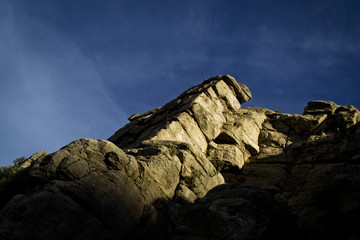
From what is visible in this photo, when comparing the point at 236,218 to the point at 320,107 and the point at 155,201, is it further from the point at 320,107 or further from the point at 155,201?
the point at 320,107

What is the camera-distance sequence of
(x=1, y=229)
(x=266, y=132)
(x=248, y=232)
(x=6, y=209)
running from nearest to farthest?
(x=1, y=229), (x=6, y=209), (x=248, y=232), (x=266, y=132)

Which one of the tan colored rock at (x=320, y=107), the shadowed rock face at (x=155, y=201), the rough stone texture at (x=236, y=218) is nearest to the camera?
the shadowed rock face at (x=155, y=201)

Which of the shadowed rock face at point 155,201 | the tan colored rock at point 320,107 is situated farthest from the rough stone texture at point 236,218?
the tan colored rock at point 320,107

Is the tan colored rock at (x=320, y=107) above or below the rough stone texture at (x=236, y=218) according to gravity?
above

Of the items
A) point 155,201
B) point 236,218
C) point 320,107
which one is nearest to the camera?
point 236,218

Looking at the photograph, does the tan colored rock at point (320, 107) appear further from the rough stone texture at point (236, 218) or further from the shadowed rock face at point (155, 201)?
the rough stone texture at point (236, 218)

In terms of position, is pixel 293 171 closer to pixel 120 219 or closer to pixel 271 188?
pixel 271 188

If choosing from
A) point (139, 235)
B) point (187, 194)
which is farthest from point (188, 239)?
point (187, 194)

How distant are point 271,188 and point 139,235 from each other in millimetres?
17549

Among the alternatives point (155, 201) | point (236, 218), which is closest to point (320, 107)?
point (236, 218)

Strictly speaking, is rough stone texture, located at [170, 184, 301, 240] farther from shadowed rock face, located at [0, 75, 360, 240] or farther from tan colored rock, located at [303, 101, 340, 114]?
tan colored rock, located at [303, 101, 340, 114]

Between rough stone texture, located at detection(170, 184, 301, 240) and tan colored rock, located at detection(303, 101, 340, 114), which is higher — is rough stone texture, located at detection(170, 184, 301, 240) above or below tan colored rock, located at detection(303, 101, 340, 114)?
below

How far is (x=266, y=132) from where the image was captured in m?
34.2

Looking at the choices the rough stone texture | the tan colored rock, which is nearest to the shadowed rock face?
the rough stone texture
